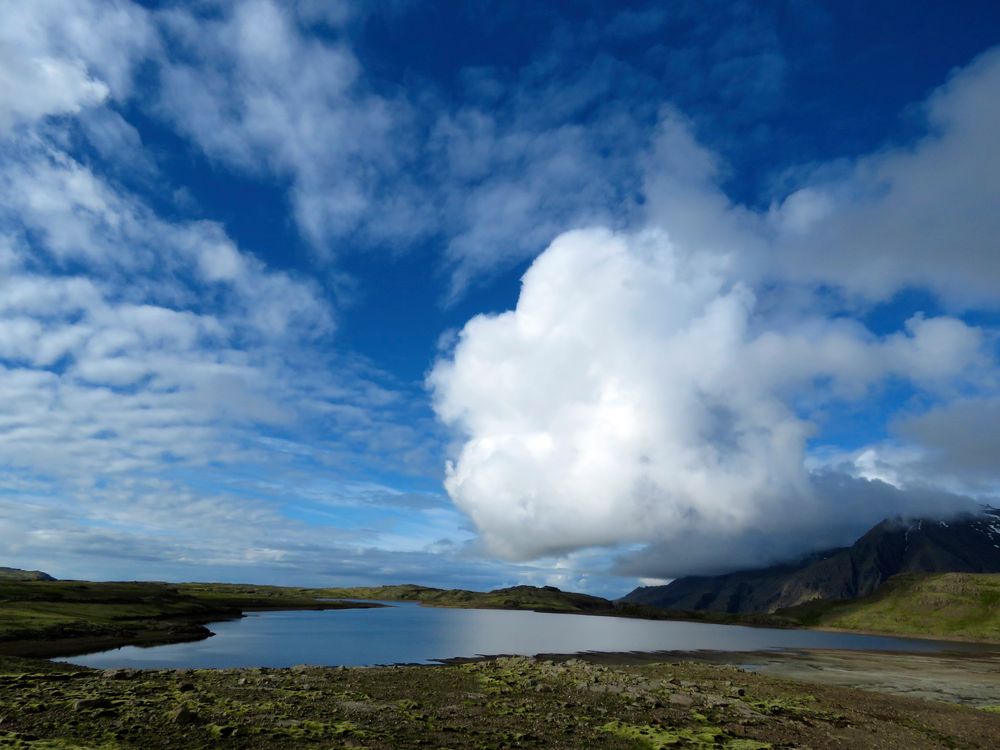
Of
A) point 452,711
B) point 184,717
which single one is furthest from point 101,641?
point 452,711

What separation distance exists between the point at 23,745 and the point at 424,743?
17481mm

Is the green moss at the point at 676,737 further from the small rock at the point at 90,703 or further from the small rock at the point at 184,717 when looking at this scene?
the small rock at the point at 90,703

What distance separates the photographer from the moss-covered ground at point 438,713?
99.7 feet

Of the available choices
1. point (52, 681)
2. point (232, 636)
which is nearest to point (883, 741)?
point (52, 681)

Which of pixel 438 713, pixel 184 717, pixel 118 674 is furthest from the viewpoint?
pixel 118 674

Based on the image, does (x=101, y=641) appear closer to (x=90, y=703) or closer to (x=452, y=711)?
(x=90, y=703)

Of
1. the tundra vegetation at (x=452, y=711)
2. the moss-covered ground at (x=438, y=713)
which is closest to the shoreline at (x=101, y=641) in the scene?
the moss-covered ground at (x=438, y=713)

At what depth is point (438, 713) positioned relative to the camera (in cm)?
3884

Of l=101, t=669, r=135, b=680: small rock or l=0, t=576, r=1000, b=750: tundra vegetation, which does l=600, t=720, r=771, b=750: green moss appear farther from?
l=101, t=669, r=135, b=680: small rock

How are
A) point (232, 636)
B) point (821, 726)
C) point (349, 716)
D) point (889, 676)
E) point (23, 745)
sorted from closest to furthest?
point (23, 745) → point (349, 716) → point (821, 726) → point (889, 676) → point (232, 636)

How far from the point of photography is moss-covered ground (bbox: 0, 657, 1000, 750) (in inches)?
1196

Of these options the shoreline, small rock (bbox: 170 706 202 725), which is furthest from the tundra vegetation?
the shoreline

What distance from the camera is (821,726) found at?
143 ft

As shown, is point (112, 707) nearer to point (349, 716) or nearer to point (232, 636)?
point (349, 716)
